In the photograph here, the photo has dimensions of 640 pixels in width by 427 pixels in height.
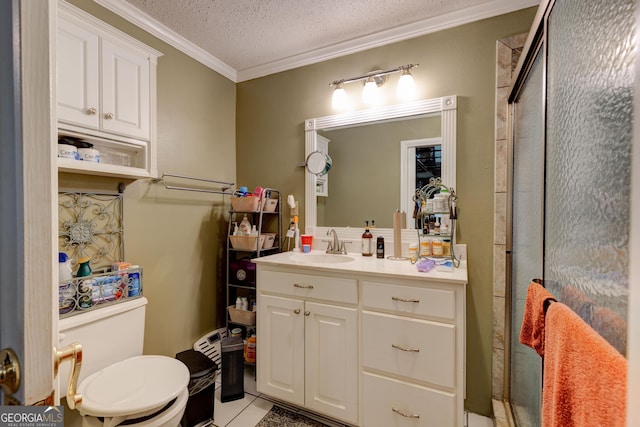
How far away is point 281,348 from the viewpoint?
1.68 meters

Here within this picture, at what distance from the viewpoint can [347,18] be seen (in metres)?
1.79

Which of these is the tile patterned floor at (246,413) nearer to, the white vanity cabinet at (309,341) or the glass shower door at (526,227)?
the white vanity cabinet at (309,341)

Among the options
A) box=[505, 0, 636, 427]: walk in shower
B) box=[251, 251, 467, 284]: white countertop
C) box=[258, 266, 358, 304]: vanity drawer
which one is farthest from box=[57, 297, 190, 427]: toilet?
box=[505, 0, 636, 427]: walk in shower

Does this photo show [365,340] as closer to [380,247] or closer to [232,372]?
[380,247]

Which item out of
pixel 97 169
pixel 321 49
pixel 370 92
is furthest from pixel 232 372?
pixel 321 49

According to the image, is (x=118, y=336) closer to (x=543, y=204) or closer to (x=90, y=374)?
(x=90, y=374)

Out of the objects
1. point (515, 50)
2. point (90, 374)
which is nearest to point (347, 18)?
point (515, 50)

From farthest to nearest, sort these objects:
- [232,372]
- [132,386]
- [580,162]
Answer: [232,372], [132,386], [580,162]

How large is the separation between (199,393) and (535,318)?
1.61 metres

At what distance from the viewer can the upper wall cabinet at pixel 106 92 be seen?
129cm

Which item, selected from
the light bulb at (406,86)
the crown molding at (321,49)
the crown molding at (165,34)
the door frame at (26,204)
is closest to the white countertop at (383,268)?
the light bulb at (406,86)

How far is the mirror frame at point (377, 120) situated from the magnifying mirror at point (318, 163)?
0.05m

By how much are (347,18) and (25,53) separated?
181 centimetres

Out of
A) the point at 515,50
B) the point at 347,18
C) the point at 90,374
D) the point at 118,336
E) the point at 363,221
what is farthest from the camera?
the point at 363,221
